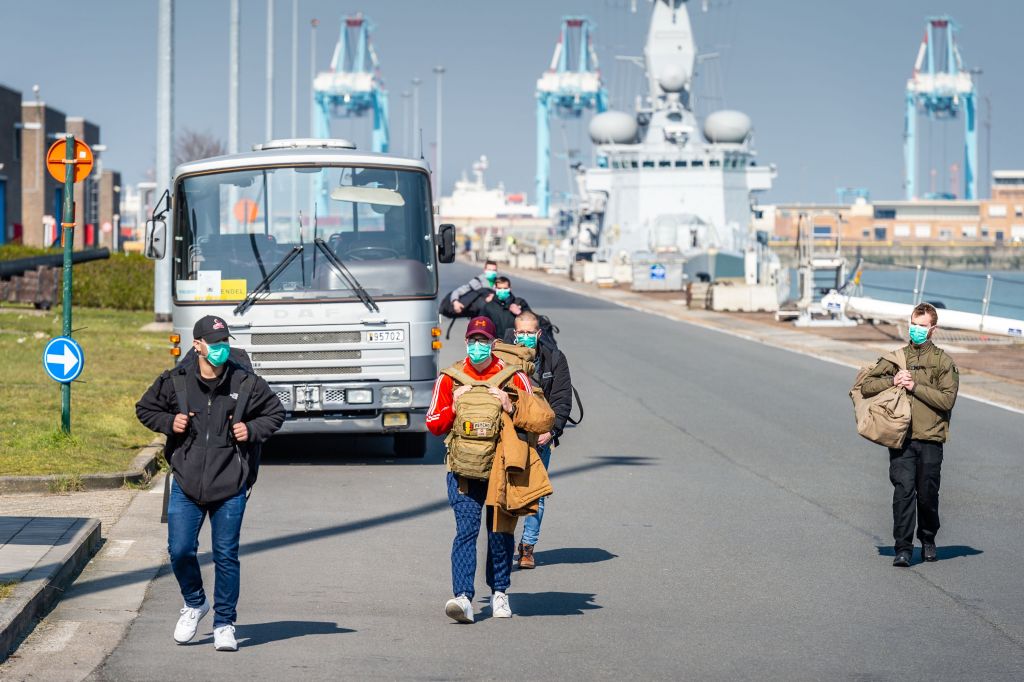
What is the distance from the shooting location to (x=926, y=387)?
10.3 metres

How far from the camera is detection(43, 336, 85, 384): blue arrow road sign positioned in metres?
13.9

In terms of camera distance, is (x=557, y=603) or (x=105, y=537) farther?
(x=105, y=537)

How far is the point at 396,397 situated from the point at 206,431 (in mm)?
7207

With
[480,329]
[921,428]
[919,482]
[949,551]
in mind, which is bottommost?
[949,551]

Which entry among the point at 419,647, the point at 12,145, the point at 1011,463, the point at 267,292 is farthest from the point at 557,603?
the point at 12,145

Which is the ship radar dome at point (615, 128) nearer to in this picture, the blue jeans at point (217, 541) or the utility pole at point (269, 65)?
the utility pole at point (269, 65)

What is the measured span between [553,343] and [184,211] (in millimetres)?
5638

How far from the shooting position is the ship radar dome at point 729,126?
291 feet

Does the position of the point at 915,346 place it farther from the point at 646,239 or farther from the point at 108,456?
the point at 646,239

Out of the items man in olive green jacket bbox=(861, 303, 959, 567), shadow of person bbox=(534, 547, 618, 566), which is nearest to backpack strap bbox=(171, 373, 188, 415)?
shadow of person bbox=(534, 547, 618, 566)

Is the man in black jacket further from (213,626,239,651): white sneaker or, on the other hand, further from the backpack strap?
the backpack strap

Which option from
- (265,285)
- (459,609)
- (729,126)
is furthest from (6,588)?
(729,126)

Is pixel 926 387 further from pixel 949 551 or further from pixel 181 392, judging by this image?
pixel 181 392

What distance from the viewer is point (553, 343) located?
10.6 metres
